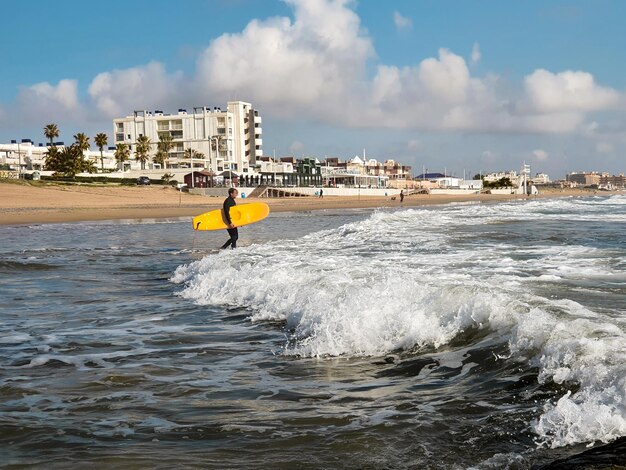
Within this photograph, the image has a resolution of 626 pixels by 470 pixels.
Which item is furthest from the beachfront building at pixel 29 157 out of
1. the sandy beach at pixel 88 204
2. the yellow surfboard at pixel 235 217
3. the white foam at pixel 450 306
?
the white foam at pixel 450 306

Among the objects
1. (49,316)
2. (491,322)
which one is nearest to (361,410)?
(491,322)

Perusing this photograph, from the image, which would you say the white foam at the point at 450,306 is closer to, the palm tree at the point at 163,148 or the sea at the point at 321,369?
the sea at the point at 321,369

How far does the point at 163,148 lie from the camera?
11794 centimetres

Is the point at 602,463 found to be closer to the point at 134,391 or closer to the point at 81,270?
the point at 134,391

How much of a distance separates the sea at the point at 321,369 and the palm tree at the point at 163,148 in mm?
102208

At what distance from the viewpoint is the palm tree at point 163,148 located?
113m

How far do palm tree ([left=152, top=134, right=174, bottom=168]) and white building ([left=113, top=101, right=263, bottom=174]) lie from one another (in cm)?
291

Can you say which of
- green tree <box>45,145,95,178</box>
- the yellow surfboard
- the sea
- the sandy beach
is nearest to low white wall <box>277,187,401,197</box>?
the sandy beach

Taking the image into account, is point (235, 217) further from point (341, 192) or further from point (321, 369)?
point (341, 192)

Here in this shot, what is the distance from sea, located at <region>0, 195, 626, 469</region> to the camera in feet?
14.3

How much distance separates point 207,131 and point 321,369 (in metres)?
126

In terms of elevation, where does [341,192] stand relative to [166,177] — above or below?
below

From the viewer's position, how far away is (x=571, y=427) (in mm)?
4379

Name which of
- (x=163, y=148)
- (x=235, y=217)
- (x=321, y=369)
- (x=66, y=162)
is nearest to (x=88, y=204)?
(x=66, y=162)
